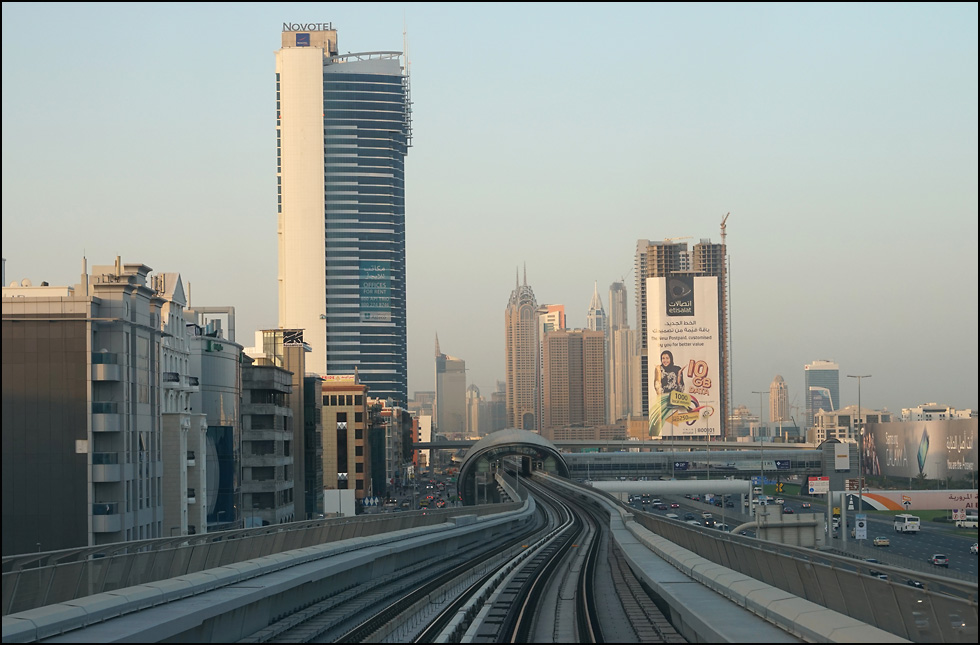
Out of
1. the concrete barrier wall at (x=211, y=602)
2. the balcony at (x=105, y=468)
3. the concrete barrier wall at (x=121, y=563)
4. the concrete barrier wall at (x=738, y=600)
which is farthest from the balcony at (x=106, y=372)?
the concrete barrier wall at (x=738, y=600)

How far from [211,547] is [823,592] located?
14.9 m

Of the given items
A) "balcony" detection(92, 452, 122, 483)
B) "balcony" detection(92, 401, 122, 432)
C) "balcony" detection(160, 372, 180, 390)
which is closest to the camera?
"balcony" detection(92, 452, 122, 483)

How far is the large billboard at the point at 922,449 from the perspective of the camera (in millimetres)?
121125

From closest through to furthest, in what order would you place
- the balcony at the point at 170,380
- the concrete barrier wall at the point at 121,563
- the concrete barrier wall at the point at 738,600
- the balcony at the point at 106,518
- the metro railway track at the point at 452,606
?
1. the concrete barrier wall at the point at 738,600
2. the concrete barrier wall at the point at 121,563
3. the metro railway track at the point at 452,606
4. the balcony at the point at 106,518
5. the balcony at the point at 170,380

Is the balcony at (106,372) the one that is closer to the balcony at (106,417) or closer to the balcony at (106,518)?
the balcony at (106,417)

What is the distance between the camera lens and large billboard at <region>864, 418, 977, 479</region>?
121 m

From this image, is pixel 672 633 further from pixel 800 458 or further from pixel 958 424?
pixel 800 458

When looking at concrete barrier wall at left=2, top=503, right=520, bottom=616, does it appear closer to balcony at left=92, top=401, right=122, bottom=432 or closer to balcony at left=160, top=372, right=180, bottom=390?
balcony at left=92, top=401, right=122, bottom=432

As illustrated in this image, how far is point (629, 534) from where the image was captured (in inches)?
2210

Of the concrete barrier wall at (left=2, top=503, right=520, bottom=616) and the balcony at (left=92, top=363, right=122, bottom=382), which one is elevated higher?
the balcony at (left=92, top=363, right=122, bottom=382)

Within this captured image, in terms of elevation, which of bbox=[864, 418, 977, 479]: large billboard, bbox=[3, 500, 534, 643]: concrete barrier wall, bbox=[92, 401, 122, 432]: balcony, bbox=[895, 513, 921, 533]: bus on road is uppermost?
bbox=[92, 401, 122, 432]: balcony

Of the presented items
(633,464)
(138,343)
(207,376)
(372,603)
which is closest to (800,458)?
(633,464)

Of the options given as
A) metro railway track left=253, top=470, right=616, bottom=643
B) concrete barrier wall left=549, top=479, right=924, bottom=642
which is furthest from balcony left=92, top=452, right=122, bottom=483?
concrete barrier wall left=549, top=479, right=924, bottom=642

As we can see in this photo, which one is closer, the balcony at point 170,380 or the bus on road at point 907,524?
the balcony at point 170,380
